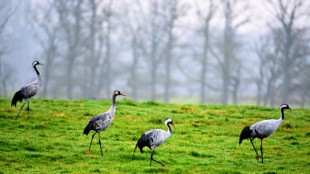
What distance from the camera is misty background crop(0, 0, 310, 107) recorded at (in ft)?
196

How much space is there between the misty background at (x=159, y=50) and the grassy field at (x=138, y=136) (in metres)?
36.8

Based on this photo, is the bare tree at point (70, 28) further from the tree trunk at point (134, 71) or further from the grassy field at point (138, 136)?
the grassy field at point (138, 136)

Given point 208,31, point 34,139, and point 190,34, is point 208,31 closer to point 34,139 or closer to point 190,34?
point 190,34

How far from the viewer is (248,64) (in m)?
68.2

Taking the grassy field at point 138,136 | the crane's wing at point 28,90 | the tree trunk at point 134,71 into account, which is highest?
the tree trunk at point 134,71

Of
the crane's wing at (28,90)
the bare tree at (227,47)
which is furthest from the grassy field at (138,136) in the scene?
the bare tree at (227,47)

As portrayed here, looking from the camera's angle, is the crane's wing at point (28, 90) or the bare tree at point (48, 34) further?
the bare tree at point (48, 34)

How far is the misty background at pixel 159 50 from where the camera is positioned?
59875 mm

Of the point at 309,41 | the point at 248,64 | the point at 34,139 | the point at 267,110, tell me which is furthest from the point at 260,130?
the point at 248,64

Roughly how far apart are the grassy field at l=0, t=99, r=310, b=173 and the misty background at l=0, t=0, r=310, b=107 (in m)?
36.8

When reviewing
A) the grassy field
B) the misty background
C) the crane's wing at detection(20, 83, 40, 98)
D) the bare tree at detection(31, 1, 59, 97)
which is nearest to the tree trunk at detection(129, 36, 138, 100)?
the misty background

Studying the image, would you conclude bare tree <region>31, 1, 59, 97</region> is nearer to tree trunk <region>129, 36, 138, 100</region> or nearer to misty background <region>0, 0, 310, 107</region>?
misty background <region>0, 0, 310, 107</region>

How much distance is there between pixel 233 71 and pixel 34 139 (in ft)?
168

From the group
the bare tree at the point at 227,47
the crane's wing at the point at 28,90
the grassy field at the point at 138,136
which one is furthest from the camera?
the bare tree at the point at 227,47
